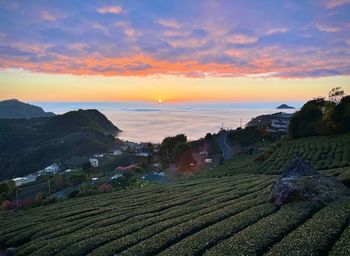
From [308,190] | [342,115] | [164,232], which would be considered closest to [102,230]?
[164,232]

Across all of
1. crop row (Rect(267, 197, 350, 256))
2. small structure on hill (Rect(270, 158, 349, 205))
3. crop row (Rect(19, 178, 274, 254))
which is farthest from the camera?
small structure on hill (Rect(270, 158, 349, 205))

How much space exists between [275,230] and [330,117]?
65486 millimetres

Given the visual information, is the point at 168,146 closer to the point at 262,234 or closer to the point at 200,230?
the point at 200,230

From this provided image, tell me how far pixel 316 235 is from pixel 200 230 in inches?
281

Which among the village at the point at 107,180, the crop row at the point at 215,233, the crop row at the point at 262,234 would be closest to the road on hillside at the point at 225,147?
the village at the point at 107,180

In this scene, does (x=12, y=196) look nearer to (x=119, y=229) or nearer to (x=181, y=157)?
(x=181, y=157)

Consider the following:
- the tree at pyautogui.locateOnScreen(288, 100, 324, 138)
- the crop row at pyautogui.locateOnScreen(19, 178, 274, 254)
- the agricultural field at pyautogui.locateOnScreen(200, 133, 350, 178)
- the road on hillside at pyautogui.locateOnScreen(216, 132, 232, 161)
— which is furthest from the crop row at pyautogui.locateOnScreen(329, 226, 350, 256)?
the road on hillside at pyautogui.locateOnScreen(216, 132, 232, 161)

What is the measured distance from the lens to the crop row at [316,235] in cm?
1407

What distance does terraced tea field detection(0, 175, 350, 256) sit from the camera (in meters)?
15.3

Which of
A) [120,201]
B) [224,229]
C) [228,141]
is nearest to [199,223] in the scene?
[224,229]

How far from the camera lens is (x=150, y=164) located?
4195 inches

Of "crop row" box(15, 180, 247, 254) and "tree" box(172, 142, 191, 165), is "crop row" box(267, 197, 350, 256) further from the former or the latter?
"tree" box(172, 142, 191, 165)

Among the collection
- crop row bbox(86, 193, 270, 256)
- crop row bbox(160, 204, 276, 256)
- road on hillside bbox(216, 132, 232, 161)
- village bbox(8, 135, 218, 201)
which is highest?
crop row bbox(160, 204, 276, 256)

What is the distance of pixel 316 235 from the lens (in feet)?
50.0
